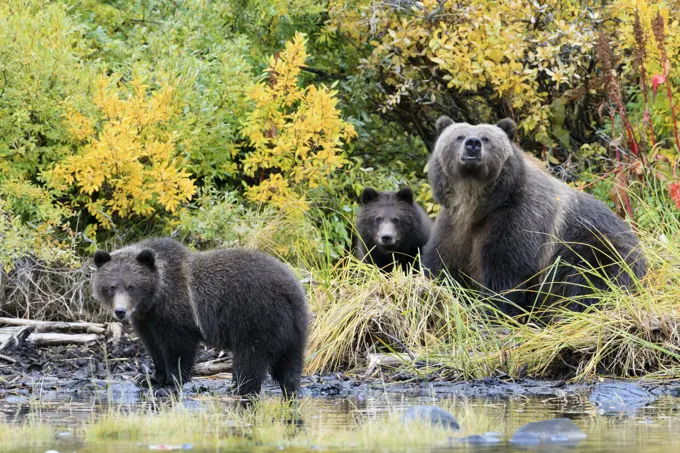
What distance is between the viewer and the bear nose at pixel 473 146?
9.14 meters

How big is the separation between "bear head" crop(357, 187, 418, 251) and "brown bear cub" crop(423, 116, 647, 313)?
3.64 ft

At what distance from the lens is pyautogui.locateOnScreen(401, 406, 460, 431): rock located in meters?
5.63

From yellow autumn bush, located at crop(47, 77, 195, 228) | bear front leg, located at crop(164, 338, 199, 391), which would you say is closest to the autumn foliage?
yellow autumn bush, located at crop(47, 77, 195, 228)

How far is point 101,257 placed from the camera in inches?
306

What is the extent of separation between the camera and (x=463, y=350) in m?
8.28

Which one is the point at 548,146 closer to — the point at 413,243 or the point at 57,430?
the point at 413,243

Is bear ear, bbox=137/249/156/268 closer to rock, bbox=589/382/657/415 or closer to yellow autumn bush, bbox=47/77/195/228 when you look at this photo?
yellow autumn bush, bbox=47/77/195/228

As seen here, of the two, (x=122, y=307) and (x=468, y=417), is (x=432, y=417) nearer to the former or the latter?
(x=468, y=417)

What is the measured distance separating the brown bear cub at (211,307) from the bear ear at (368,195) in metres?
3.48

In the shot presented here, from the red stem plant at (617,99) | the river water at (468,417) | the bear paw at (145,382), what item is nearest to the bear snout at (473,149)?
the red stem plant at (617,99)

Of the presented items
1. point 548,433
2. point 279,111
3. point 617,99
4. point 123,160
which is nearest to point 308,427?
point 548,433

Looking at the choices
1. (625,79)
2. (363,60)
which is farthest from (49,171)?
(625,79)

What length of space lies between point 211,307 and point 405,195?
3998 millimetres

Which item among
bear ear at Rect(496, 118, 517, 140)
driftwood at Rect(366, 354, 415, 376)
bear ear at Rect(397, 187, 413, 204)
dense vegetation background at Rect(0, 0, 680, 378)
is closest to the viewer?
driftwood at Rect(366, 354, 415, 376)
